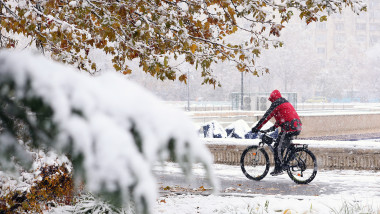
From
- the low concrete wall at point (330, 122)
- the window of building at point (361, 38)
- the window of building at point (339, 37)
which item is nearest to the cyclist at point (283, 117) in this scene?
the low concrete wall at point (330, 122)

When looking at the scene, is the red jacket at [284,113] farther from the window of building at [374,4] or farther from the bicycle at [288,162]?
the window of building at [374,4]

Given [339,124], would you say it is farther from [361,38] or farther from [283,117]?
[361,38]

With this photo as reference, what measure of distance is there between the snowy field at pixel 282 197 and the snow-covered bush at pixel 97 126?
4.97 feet

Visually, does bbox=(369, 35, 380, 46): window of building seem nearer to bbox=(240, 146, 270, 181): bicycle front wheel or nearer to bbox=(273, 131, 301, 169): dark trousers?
bbox=(240, 146, 270, 181): bicycle front wheel

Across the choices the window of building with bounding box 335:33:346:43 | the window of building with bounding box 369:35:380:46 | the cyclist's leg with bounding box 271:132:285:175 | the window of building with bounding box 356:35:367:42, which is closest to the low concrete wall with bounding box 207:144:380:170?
the cyclist's leg with bounding box 271:132:285:175

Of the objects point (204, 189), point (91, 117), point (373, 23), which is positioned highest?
point (373, 23)

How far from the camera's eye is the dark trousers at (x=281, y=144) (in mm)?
8938

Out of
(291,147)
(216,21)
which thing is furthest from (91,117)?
(291,147)

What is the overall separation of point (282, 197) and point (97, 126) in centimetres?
622

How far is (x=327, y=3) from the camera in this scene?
6.02 meters

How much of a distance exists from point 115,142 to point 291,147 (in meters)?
8.41

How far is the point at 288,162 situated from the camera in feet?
30.2

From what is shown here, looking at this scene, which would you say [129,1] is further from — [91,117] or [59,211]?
[91,117]

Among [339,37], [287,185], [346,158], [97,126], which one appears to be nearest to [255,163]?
[287,185]
